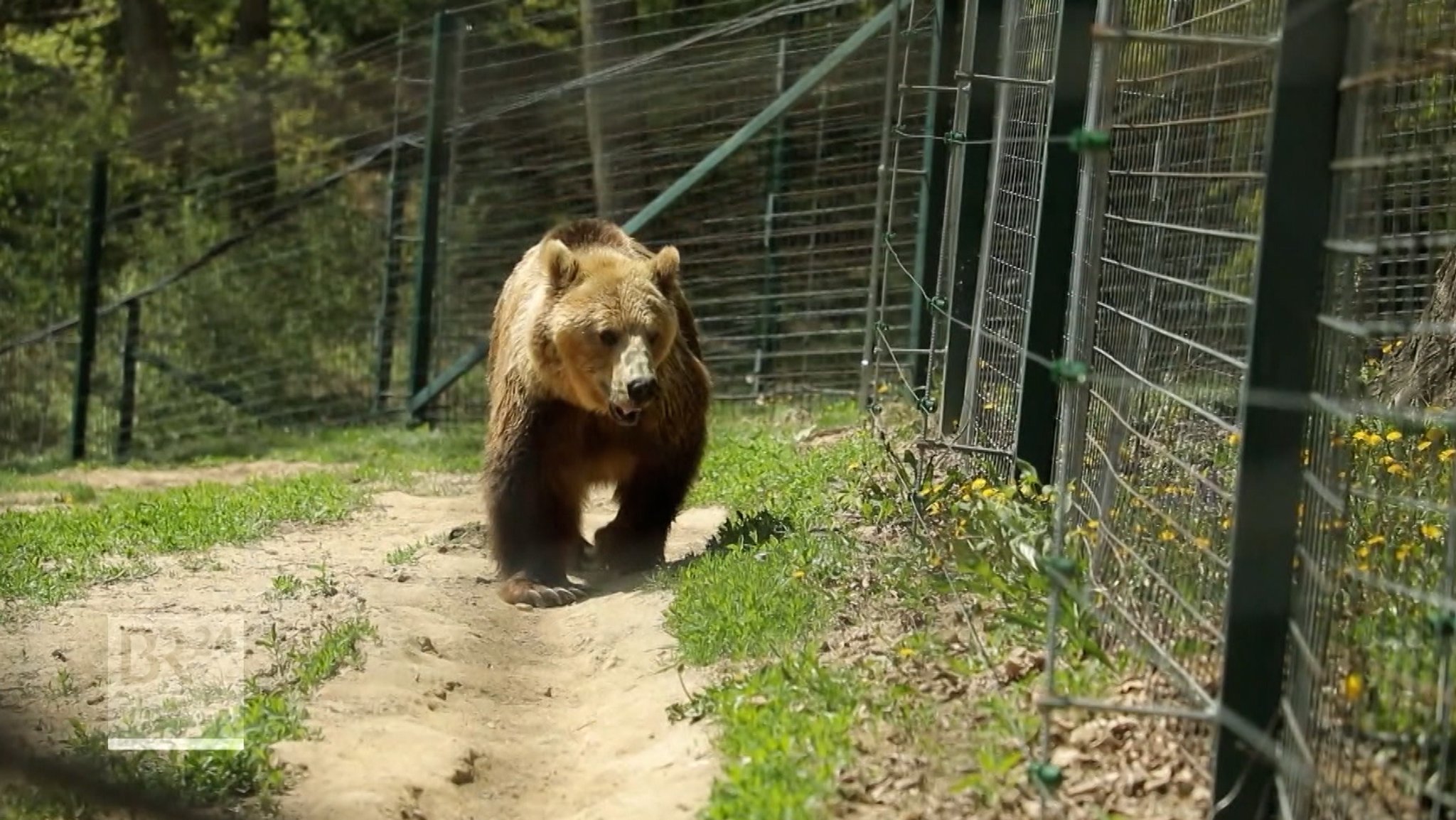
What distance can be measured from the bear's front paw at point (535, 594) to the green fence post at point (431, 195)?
6429mm

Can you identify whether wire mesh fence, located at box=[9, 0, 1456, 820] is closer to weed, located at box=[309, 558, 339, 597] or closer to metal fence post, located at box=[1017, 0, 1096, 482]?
metal fence post, located at box=[1017, 0, 1096, 482]

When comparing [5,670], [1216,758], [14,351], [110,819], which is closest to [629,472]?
[5,670]

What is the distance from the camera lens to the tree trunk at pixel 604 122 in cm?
1309

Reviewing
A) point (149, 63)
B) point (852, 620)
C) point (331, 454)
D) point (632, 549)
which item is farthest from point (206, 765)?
point (149, 63)

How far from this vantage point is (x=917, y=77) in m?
11.7

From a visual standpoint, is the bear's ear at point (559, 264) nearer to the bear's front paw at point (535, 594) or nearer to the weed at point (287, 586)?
the bear's front paw at point (535, 594)

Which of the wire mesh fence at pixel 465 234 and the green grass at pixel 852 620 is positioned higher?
the wire mesh fence at pixel 465 234

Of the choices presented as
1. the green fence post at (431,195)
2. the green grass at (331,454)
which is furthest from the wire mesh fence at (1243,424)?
the green fence post at (431,195)

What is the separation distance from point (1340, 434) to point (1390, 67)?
2.44ft

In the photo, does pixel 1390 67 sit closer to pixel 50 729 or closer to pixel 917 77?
pixel 50 729

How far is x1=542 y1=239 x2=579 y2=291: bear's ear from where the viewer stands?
7.00 m

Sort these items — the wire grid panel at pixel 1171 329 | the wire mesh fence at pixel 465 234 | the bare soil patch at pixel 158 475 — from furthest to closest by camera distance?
the wire mesh fence at pixel 465 234
the bare soil patch at pixel 158 475
the wire grid panel at pixel 1171 329

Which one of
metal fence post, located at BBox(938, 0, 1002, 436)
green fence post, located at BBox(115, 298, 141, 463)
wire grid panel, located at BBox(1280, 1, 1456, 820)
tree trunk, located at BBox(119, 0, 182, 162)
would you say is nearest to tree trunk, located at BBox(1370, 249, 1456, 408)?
metal fence post, located at BBox(938, 0, 1002, 436)

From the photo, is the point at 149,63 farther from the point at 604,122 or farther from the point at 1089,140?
the point at 1089,140
